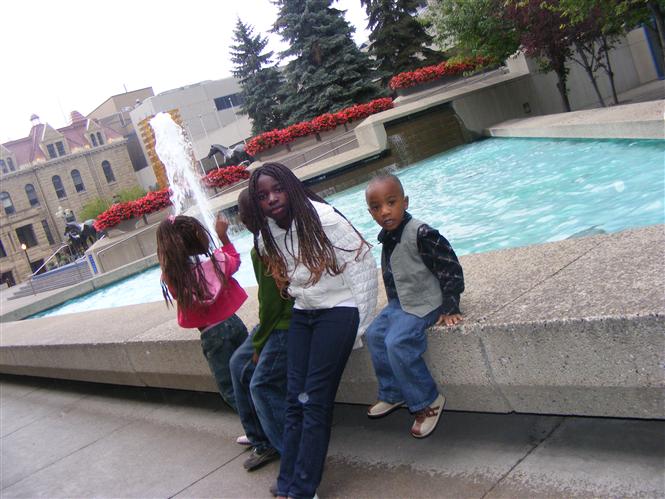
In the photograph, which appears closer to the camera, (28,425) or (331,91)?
(28,425)

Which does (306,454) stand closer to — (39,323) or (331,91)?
(39,323)

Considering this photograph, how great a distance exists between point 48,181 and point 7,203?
4.56 metres

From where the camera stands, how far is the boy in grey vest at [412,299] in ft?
9.93

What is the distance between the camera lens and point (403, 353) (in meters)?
3.00

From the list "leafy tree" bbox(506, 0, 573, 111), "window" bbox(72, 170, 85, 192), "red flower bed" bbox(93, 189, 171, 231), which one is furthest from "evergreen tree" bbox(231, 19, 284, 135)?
"window" bbox(72, 170, 85, 192)

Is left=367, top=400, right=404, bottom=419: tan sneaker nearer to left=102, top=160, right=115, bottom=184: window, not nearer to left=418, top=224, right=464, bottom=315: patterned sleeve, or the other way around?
left=418, top=224, right=464, bottom=315: patterned sleeve

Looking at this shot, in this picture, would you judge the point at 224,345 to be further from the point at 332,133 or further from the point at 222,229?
the point at 332,133

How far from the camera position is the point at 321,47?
33.3 meters

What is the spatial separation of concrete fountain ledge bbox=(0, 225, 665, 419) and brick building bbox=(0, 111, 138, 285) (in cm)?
6291

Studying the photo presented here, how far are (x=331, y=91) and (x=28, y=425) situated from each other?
Result: 28503mm

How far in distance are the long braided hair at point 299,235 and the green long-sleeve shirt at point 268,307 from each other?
11cm

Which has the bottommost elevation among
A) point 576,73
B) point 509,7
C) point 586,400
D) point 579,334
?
point 586,400

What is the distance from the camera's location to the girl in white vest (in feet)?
10.2

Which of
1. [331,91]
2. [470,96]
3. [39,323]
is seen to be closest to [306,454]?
[39,323]
